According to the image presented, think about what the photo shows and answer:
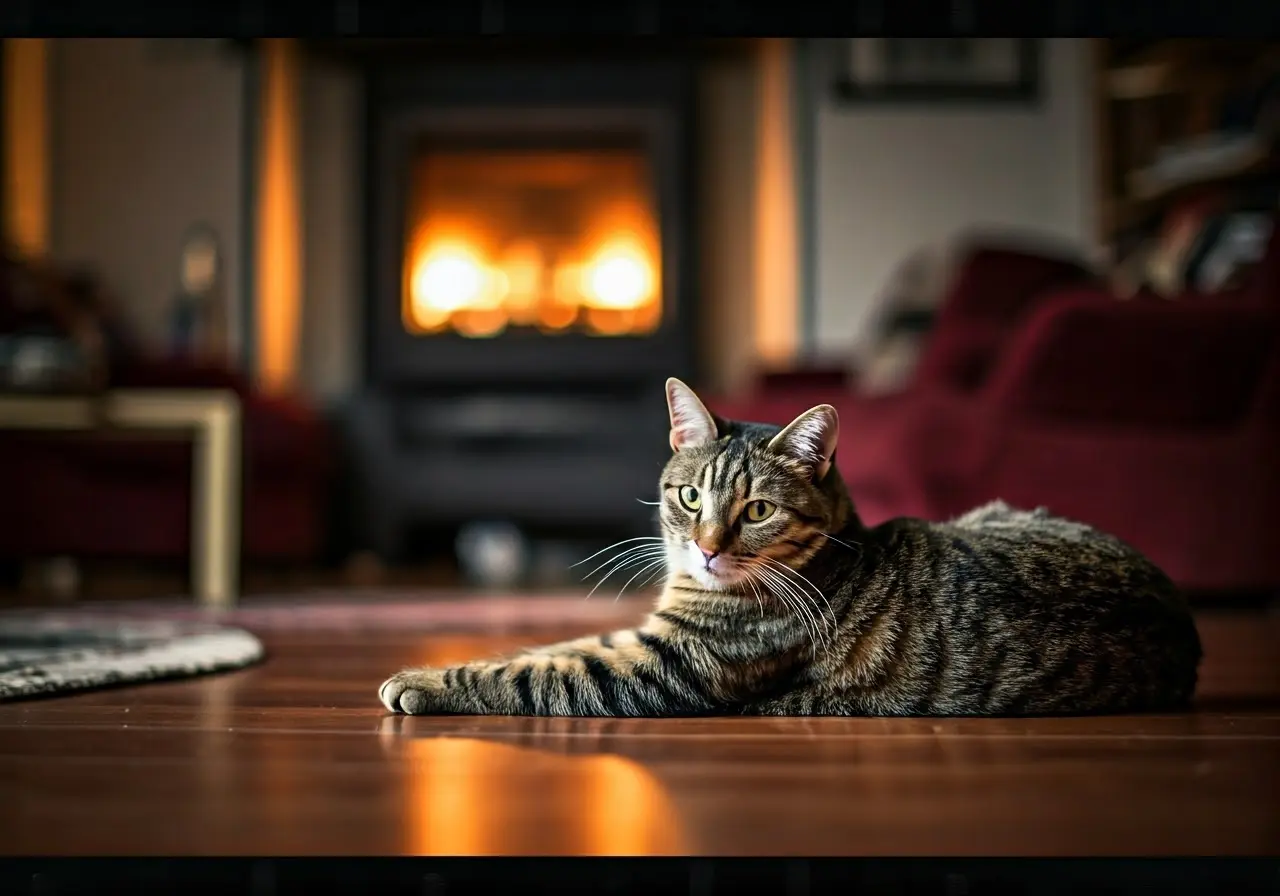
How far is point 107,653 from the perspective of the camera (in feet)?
4.76

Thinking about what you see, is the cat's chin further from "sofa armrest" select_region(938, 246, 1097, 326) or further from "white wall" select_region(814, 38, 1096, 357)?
"white wall" select_region(814, 38, 1096, 357)

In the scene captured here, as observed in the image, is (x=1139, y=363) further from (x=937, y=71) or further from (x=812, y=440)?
(x=937, y=71)

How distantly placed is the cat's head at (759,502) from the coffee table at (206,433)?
152 centimetres

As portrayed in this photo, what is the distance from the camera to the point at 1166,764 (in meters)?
0.86

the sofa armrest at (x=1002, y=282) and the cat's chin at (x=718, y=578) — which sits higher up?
the sofa armrest at (x=1002, y=282)

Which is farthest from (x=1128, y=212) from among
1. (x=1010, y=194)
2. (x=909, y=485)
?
(x=909, y=485)

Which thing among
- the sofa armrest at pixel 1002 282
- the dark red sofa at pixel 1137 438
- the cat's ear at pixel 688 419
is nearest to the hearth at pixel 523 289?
the sofa armrest at pixel 1002 282

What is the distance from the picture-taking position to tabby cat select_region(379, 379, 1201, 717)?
3.38 feet

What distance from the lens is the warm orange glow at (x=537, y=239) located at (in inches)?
159

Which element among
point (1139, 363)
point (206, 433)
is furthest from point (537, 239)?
point (1139, 363)

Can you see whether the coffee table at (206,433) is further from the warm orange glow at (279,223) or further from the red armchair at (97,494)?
the warm orange glow at (279,223)

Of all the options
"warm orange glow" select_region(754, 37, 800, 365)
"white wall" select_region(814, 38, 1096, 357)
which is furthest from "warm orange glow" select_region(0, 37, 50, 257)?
Answer: "white wall" select_region(814, 38, 1096, 357)
